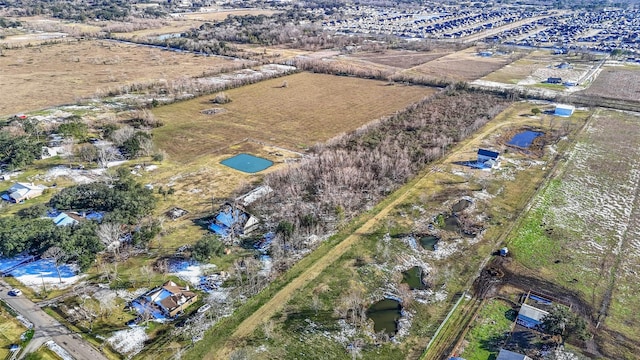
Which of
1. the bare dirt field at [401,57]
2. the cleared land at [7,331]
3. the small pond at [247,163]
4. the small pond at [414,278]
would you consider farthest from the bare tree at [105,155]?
the bare dirt field at [401,57]

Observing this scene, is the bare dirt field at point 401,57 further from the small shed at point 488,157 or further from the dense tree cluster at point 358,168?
the small shed at point 488,157

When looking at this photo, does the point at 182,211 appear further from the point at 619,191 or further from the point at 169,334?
the point at 619,191

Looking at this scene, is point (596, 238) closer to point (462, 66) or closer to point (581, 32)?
point (462, 66)

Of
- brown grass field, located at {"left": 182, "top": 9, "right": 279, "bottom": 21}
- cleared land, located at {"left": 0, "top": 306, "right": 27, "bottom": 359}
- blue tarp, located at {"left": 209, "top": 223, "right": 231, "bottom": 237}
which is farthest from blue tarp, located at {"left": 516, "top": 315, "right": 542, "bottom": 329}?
brown grass field, located at {"left": 182, "top": 9, "right": 279, "bottom": 21}

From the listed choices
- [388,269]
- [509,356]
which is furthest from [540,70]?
[509,356]

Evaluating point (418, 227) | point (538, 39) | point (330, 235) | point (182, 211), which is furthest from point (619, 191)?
point (538, 39)

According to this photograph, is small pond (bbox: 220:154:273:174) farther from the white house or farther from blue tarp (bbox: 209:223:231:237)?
the white house
